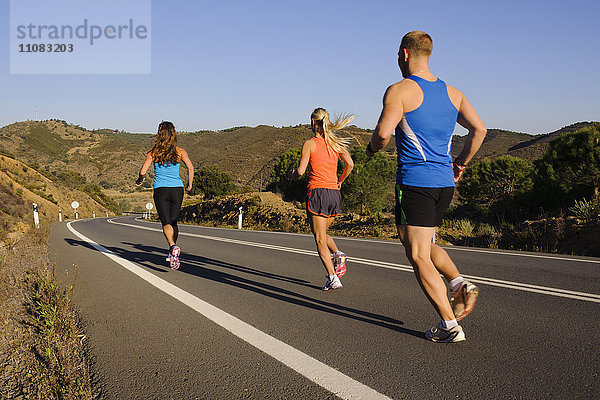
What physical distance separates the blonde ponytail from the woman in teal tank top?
268 cm

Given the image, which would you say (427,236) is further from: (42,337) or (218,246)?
(218,246)

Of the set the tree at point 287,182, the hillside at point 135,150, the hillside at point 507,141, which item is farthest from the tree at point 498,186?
the hillside at point 135,150

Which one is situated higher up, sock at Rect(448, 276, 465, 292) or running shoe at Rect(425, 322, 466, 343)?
sock at Rect(448, 276, 465, 292)

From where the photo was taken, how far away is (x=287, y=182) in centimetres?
4038

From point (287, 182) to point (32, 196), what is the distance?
2269cm

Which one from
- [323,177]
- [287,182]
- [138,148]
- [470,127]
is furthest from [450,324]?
[138,148]

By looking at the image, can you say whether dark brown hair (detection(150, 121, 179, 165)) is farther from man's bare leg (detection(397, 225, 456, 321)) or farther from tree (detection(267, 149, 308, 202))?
tree (detection(267, 149, 308, 202))

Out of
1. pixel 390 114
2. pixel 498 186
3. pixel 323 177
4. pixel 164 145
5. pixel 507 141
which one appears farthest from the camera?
pixel 507 141

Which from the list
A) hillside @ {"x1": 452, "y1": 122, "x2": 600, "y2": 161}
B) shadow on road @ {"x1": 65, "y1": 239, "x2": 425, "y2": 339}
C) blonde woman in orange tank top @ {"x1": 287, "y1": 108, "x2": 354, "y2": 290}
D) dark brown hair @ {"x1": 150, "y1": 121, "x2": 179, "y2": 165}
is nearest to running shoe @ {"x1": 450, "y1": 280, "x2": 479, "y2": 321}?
shadow on road @ {"x1": 65, "y1": 239, "x2": 425, "y2": 339}

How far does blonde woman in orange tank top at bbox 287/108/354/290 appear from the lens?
5.12 meters

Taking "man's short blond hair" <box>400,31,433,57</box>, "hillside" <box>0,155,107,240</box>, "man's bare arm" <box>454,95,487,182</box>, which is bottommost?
"hillside" <box>0,155,107,240</box>

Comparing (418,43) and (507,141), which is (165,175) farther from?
(507,141)

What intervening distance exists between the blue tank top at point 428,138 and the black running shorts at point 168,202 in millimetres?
4690

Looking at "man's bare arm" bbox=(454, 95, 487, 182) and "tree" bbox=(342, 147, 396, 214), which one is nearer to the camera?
"man's bare arm" bbox=(454, 95, 487, 182)
